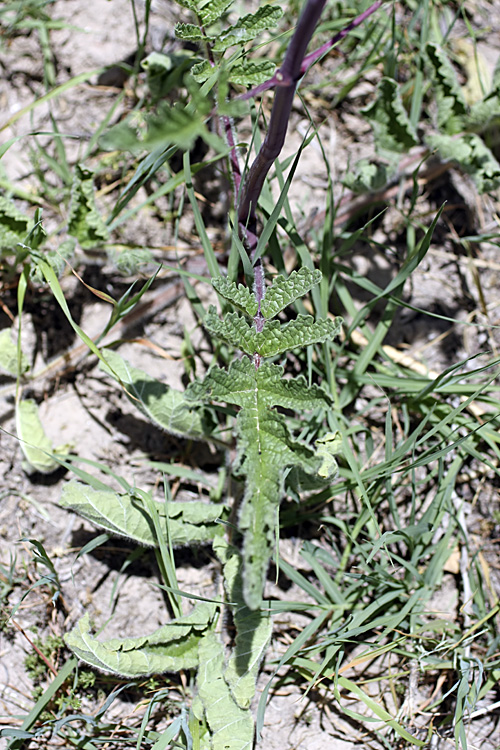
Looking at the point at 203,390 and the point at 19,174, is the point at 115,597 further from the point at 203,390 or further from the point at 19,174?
the point at 19,174

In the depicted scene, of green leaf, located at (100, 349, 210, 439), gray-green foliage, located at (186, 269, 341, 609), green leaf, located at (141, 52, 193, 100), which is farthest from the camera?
green leaf, located at (141, 52, 193, 100)

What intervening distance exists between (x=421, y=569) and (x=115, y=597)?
4.55 feet

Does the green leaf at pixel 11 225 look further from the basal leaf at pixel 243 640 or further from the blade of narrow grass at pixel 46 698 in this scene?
the blade of narrow grass at pixel 46 698

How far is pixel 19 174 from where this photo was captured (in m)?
3.14

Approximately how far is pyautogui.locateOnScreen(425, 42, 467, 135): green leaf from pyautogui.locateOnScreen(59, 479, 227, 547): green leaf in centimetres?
215

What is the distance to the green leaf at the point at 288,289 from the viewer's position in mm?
1881

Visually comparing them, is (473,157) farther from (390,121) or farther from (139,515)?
(139,515)

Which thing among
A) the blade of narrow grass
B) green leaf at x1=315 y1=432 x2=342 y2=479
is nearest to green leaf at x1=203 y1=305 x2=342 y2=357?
green leaf at x1=315 y1=432 x2=342 y2=479

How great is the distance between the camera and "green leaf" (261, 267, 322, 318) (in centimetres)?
188

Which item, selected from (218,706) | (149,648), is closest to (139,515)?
(149,648)

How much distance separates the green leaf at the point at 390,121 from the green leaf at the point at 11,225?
5.47 feet

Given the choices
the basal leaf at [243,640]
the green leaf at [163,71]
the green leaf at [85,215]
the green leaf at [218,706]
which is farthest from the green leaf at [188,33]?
the green leaf at [218,706]

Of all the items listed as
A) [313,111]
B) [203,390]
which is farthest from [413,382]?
[313,111]

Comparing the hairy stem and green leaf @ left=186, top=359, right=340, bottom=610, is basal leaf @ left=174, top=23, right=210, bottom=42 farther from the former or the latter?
green leaf @ left=186, top=359, right=340, bottom=610
